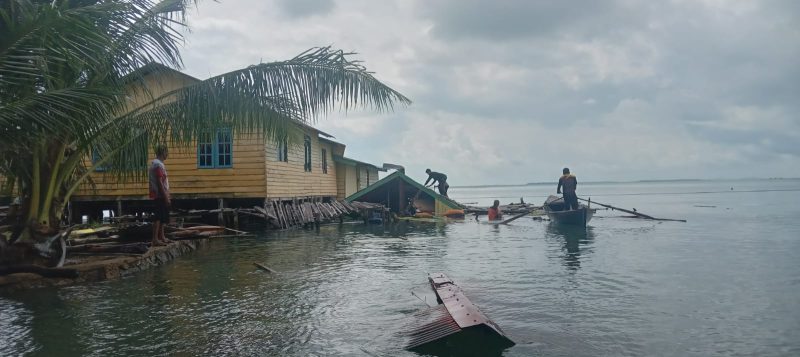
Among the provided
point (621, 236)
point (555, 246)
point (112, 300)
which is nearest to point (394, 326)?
point (112, 300)

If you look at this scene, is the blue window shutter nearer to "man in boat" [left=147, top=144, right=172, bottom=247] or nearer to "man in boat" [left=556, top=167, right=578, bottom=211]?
"man in boat" [left=147, top=144, right=172, bottom=247]

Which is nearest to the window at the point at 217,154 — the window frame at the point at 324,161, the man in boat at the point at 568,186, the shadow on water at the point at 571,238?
the window frame at the point at 324,161

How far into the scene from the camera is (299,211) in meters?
22.5

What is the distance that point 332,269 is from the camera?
11.4 m

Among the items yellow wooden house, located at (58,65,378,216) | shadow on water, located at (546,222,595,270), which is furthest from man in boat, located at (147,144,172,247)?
shadow on water, located at (546,222,595,270)

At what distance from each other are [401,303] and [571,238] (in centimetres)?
1190

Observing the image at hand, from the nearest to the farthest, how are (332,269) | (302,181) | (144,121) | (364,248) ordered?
(144,121) → (332,269) → (364,248) → (302,181)

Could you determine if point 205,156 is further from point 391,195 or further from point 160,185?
point 391,195

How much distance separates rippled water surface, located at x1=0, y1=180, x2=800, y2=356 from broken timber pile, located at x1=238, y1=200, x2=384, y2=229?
163 inches

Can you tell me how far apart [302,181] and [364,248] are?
29.9 ft

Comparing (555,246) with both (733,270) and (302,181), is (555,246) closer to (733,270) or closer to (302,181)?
(733,270)

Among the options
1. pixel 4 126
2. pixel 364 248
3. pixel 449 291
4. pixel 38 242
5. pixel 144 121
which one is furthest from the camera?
pixel 364 248

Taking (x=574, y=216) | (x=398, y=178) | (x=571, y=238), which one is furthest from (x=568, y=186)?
(x=398, y=178)

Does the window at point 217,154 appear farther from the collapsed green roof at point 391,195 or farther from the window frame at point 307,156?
the collapsed green roof at point 391,195
